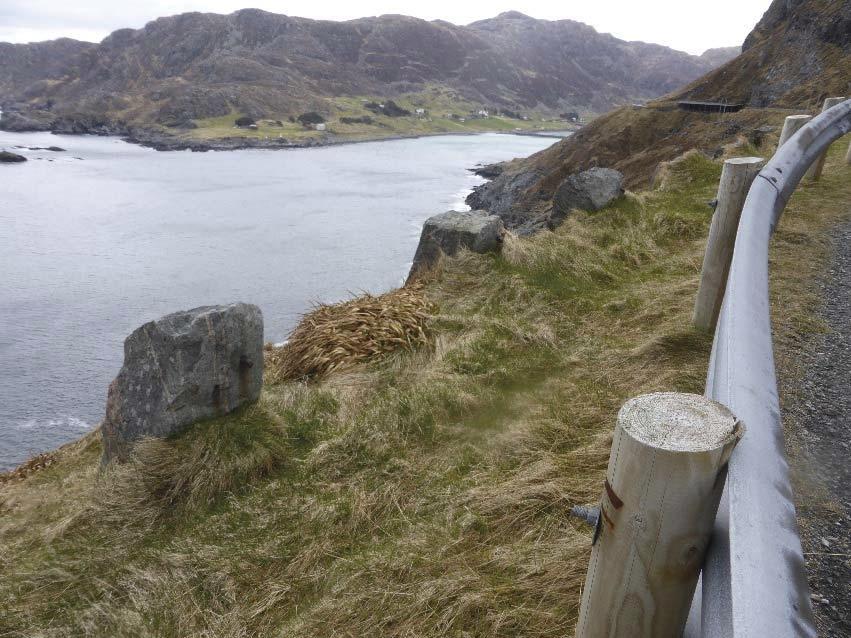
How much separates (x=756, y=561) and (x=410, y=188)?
49377 mm

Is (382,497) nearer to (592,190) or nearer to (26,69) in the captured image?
(592,190)

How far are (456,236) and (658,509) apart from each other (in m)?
8.18

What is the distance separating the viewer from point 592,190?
11.5 metres

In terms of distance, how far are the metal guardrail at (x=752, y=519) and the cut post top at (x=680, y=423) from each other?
0.15 feet

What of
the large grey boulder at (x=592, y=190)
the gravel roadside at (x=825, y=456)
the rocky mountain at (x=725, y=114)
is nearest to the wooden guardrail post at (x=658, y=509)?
the gravel roadside at (x=825, y=456)

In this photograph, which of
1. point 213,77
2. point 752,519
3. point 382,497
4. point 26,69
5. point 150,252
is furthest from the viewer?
point 26,69

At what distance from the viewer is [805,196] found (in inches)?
360

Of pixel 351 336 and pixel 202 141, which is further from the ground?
pixel 202 141

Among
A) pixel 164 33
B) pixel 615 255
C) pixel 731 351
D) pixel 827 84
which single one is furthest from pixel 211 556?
pixel 164 33

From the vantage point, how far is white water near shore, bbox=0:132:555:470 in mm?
16516

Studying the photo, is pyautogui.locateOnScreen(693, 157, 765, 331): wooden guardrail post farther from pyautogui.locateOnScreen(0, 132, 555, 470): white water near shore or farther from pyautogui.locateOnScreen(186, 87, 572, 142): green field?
pyautogui.locateOnScreen(186, 87, 572, 142): green field

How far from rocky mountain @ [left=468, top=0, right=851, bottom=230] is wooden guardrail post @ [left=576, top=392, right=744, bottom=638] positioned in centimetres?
2591

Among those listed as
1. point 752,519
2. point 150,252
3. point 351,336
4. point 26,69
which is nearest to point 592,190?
point 351,336

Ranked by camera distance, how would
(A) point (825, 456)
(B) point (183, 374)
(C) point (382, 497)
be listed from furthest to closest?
(B) point (183, 374) → (C) point (382, 497) → (A) point (825, 456)
